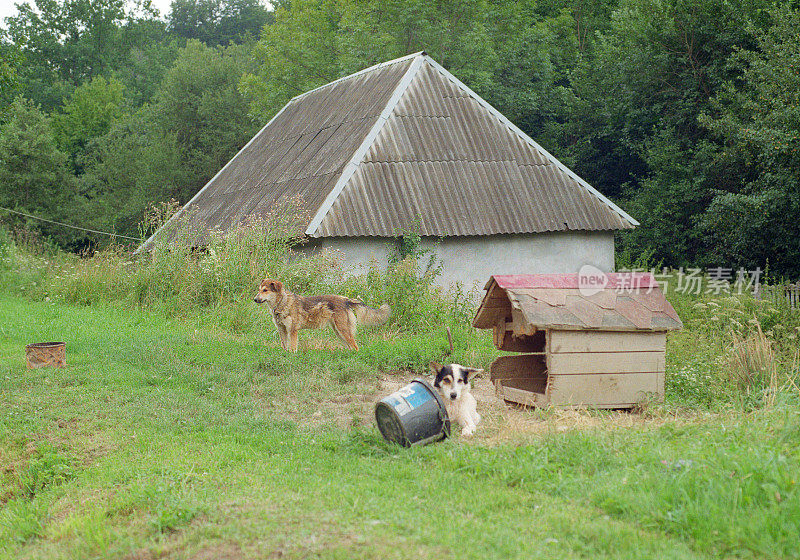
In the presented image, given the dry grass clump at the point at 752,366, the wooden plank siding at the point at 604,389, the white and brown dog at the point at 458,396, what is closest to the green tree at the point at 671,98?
the dry grass clump at the point at 752,366

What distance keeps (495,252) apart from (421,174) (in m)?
2.38

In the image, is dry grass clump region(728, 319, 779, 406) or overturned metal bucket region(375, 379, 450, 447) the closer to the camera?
overturned metal bucket region(375, 379, 450, 447)

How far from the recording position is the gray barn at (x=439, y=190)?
15438mm

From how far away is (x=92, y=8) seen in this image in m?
56.2

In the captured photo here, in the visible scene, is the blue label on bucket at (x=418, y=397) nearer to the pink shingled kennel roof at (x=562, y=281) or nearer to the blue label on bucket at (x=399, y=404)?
the blue label on bucket at (x=399, y=404)

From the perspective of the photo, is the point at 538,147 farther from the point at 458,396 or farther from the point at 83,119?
the point at 83,119

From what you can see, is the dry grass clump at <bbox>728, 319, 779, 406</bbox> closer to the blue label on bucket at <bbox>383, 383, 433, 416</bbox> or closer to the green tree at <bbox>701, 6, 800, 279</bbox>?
the blue label on bucket at <bbox>383, 383, 433, 416</bbox>

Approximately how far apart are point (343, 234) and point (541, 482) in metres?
10.2

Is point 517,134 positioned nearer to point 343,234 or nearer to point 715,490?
point 343,234

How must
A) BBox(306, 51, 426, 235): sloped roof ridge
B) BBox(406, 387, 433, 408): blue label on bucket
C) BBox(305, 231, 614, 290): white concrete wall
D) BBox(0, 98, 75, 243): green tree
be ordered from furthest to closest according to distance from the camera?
BBox(0, 98, 75, 243): green tree < BBox(305, 231, 614, 290): white concrete wall < BBox(306, 51, 426, 235): sloped roof ridge < BBox(406, 387, 433, 408): blue label on bucket

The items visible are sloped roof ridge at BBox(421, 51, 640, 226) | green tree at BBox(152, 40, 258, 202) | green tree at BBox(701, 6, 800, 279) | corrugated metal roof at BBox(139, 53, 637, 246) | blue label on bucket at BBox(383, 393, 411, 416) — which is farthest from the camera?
green tree at BBox(152, 40, 258, 202)

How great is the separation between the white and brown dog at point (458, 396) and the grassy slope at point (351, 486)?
586 mm

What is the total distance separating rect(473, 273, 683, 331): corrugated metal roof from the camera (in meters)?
7.04

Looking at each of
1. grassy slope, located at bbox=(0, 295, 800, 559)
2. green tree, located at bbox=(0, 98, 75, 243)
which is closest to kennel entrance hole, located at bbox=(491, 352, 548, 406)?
grassy slope, located at bbox=(0, 295, 800, 559)
